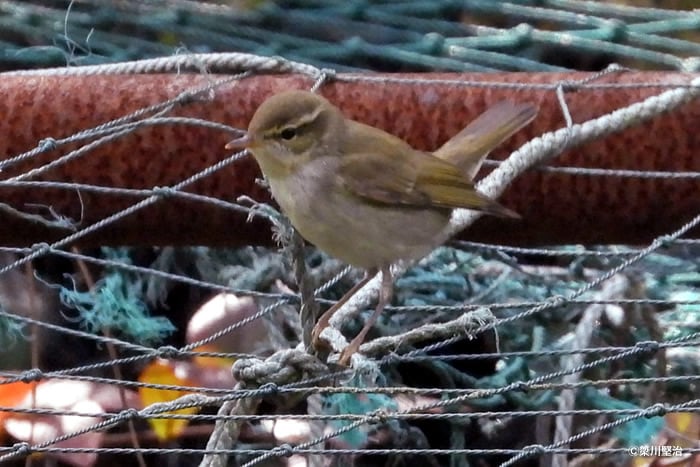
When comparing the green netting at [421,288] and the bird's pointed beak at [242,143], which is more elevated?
the bird's pointed beak at [242,143]

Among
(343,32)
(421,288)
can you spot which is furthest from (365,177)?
(343,32)

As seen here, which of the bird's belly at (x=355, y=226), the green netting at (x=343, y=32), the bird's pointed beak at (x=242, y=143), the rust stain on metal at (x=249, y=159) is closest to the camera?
the bird's pointed beak at (x=242, y=143)

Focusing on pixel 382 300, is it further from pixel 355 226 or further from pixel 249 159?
pixel 249 159

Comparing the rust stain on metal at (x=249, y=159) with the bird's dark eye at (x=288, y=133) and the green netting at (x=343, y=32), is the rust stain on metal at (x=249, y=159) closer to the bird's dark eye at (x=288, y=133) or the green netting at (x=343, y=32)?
the bird's dark eye at (x=288, y=133)

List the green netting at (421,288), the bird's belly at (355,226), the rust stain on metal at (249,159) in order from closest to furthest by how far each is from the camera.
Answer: the bird's belly at (355,226) → the rust stain on metal at (249,159) → the green netting at (421,288)

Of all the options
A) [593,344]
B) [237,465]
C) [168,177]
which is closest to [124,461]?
[237,465]

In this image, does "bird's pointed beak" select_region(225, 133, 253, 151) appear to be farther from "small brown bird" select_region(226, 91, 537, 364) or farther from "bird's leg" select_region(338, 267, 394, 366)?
"bird's leg" select_region(338, 267, 394, 366)

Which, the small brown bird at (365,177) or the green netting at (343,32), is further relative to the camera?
the green netting at (343,32)

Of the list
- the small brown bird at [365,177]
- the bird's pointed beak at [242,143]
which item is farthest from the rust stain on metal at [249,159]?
the bird's pointed beak at [242,143]
